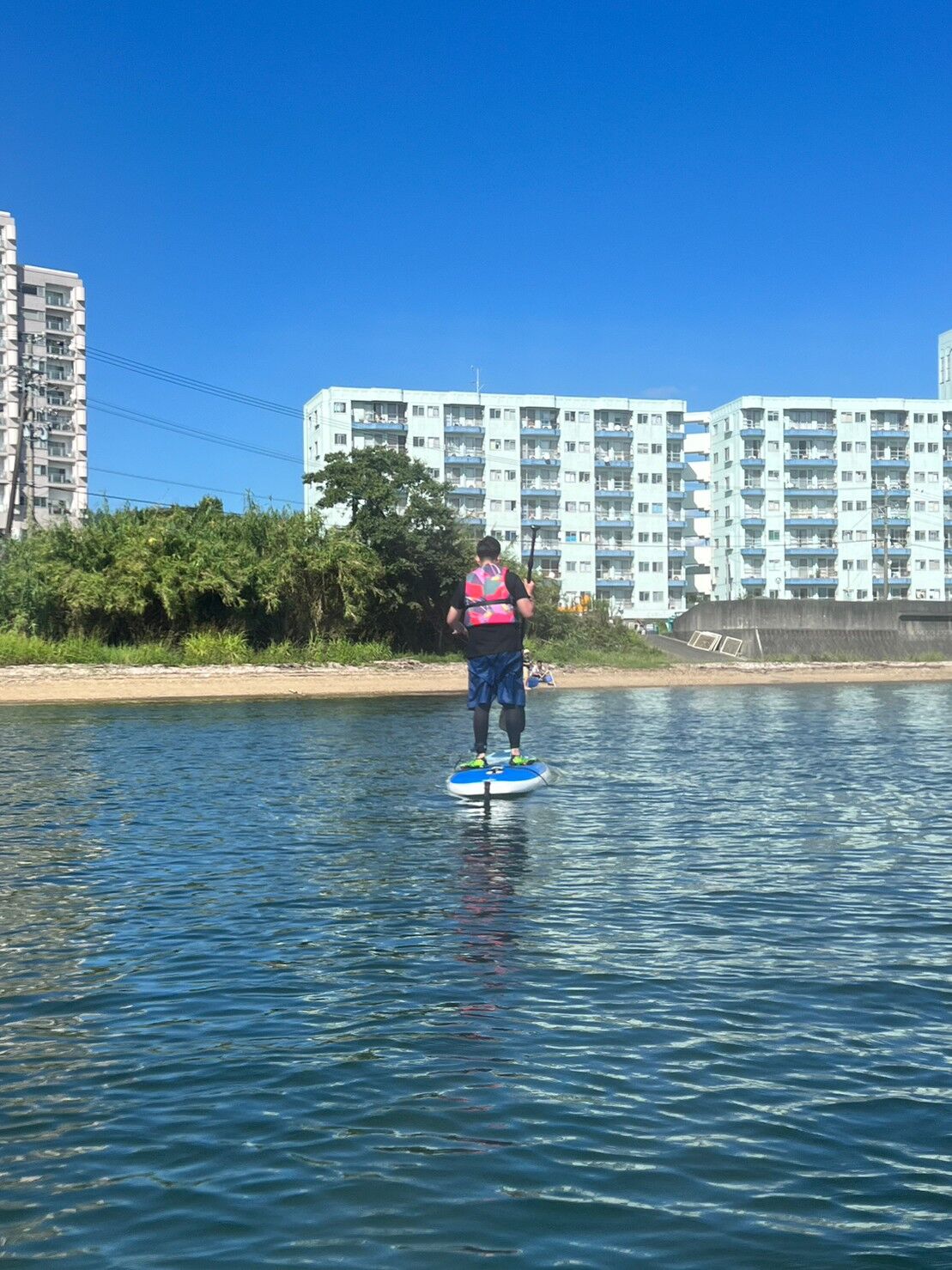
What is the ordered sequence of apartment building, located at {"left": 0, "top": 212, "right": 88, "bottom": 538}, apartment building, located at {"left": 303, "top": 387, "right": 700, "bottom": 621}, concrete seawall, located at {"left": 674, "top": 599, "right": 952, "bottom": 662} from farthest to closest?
apartment building, located at {"left": 0, "top": 212, "right": 88, "bottom": 538} → apartment building, located at {"left": 303, "top": 387, "right": 700, "bottom": 621} → concrete seawall, located at {"left": 674, "top": 599, "right": 952, "bottom": 662}

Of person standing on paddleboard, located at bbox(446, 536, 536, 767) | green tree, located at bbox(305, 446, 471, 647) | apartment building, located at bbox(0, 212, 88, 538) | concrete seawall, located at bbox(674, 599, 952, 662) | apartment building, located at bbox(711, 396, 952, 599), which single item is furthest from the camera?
apartment building, located at bbox(711, 396, 952, 599)

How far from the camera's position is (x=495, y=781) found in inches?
589

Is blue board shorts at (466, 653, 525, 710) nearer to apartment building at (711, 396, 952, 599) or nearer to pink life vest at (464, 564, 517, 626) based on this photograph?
pink life vest at (464, 564, 517, 626)

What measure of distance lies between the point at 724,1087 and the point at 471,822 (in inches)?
328

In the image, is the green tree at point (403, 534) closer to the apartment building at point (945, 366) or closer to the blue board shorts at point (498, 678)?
the blue board shorts at point (498, 678)

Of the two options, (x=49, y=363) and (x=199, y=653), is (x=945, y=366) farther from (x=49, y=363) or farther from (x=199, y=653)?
(x=199, y=653)

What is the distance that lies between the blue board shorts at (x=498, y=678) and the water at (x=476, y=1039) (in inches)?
54.0

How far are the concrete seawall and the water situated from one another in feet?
219

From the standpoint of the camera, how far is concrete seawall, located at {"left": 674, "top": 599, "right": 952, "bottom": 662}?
79.4 meters

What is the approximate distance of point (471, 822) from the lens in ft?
45.4

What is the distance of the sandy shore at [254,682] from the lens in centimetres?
4150

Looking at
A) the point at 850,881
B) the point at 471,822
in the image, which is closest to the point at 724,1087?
the point at 850,881

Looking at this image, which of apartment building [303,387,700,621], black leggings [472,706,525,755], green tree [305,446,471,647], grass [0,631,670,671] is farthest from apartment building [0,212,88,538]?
black leggings [472,706,525,755]

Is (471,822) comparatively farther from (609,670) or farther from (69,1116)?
(609,670)
